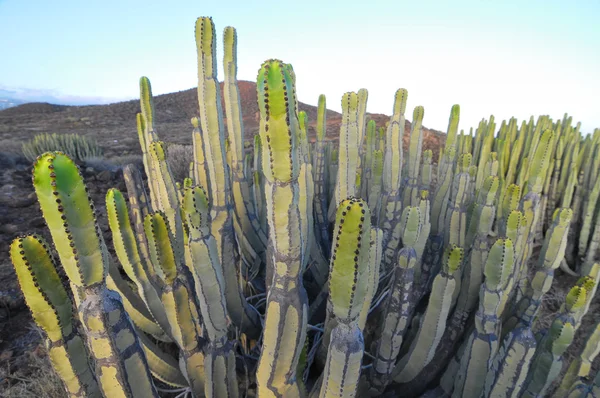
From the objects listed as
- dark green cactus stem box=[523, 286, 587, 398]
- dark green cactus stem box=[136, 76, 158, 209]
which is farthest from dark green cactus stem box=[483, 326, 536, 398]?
dark green cactus stem box=[136, 76, 158, 209]

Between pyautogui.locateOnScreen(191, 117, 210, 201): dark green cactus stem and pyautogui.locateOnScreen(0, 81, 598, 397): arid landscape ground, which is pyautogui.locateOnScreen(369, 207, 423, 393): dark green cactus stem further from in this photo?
pyautogui.locateOnScreen(0, 81, 598, 397): arid landscape ground

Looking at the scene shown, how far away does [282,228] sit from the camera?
4.93ft

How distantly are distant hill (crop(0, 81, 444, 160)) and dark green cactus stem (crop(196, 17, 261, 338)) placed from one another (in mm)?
10613

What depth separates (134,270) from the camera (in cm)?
242

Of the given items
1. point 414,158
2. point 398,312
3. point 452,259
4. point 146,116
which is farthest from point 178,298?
point 414,158

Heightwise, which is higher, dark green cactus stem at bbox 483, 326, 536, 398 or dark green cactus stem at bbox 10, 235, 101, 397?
dark green cactus stem at bbox 10, 235, 101, 397

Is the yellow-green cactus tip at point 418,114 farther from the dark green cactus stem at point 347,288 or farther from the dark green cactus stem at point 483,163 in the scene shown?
the dark green cactus stem at point 347,288

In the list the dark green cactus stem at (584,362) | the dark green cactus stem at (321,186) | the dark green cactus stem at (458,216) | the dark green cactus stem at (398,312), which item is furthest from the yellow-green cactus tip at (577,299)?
the dark green cactus stem at (321,186)

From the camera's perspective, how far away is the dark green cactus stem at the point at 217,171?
8.43 feet

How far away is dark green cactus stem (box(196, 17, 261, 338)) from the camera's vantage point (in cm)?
257

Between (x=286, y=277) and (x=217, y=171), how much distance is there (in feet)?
4.79

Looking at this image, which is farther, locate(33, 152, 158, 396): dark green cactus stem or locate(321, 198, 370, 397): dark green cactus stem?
locate(321, 198, 370, 397): dark green cactus stem

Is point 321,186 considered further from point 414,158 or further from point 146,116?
point 146,116

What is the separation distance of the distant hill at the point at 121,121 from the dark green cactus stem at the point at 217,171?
34.8 feet
